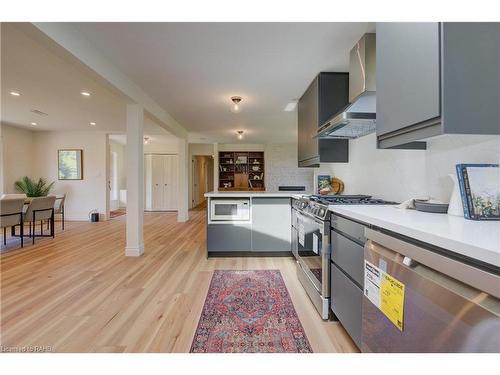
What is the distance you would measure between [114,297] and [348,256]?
207 centimetres

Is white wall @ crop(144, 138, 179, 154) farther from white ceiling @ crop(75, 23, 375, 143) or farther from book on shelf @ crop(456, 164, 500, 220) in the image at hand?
book on shelf @ crop(456, 164, 500, 220)

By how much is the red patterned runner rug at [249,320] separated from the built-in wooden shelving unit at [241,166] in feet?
20.7

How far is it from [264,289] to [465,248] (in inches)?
77.9

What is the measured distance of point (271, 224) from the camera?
11.1 ft

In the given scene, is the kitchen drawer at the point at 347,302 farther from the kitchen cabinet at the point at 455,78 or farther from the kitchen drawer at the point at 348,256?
the kitchen cabinet at the point at 455,78

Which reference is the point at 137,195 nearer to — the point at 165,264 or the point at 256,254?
the point at 165,264

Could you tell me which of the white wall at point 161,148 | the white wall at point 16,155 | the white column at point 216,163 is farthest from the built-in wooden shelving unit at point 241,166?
the white wall at point 16,155

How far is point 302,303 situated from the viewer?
2.14m

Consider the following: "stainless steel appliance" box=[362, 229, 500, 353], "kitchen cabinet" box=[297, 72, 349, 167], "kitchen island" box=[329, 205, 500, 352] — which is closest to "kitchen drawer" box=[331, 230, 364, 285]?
"kitchen island" box=[329, 205, 500, 352]

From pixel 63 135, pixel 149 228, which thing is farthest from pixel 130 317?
pixel 63 135

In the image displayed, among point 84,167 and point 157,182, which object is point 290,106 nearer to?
point 84,167

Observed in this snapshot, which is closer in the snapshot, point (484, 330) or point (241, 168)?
point (484, 330)

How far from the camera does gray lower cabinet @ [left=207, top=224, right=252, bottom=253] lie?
11.0 ft

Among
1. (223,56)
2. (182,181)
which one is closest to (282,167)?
(182,181)
